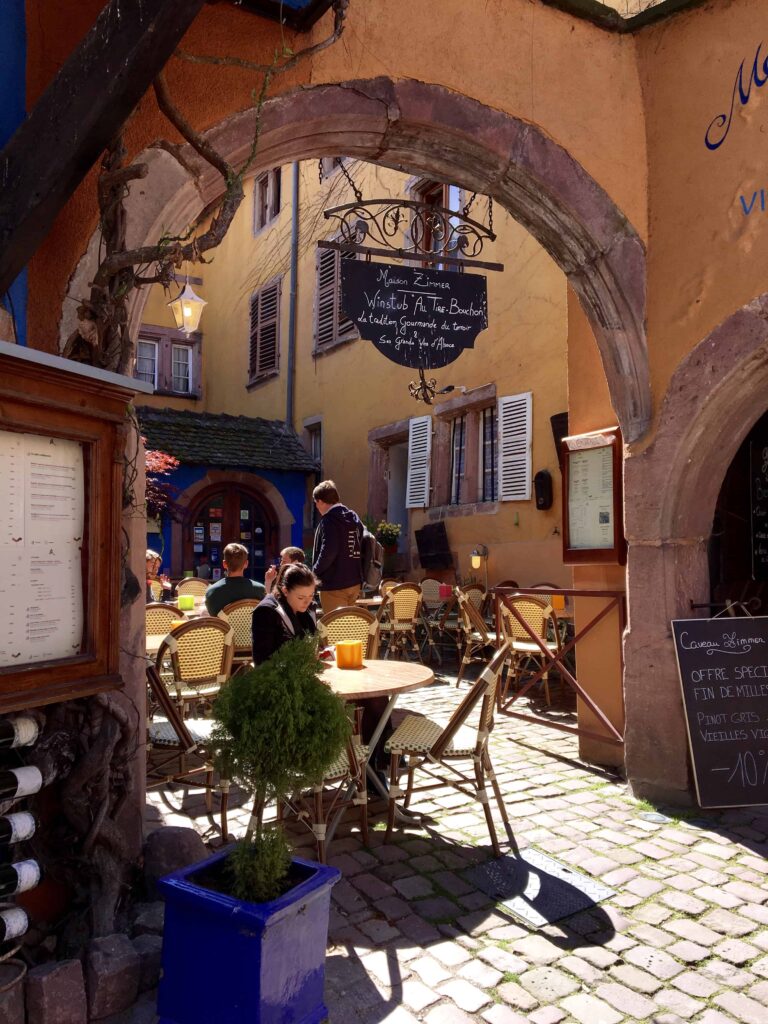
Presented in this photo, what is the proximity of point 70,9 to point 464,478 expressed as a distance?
26.1ft

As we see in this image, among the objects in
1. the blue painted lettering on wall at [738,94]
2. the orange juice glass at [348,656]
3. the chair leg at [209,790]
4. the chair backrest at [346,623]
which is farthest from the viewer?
the chair backrest at [346,623]

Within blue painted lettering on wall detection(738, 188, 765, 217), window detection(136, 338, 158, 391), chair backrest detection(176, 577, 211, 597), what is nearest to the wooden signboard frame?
blue painted lettering on wall detection(738, 188, 765, 217)

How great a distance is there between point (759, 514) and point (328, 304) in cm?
977

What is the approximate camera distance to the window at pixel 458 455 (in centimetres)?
1048

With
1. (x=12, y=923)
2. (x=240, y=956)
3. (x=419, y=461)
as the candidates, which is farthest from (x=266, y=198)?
(x=240, y=956)

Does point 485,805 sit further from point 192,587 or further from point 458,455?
point 458,455

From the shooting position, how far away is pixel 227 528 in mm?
13438

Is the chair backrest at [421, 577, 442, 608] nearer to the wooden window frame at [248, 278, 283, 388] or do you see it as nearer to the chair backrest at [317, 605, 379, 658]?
the chair backrest at [317, 605, 379, 658]

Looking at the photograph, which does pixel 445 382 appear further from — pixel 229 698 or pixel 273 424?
pixel 229 698

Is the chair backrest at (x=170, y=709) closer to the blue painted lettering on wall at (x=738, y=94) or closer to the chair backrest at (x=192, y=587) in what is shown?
the blue painted lettering on wall at (x=738, y=94)

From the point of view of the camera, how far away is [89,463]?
2354 millimetres

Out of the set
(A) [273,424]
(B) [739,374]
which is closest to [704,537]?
(B) [739,374]

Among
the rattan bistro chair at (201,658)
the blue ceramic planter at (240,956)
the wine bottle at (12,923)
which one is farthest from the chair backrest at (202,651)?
the blue ceramic planter at (240,956)

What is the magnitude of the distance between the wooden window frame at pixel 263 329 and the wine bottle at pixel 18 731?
43.4 feet
